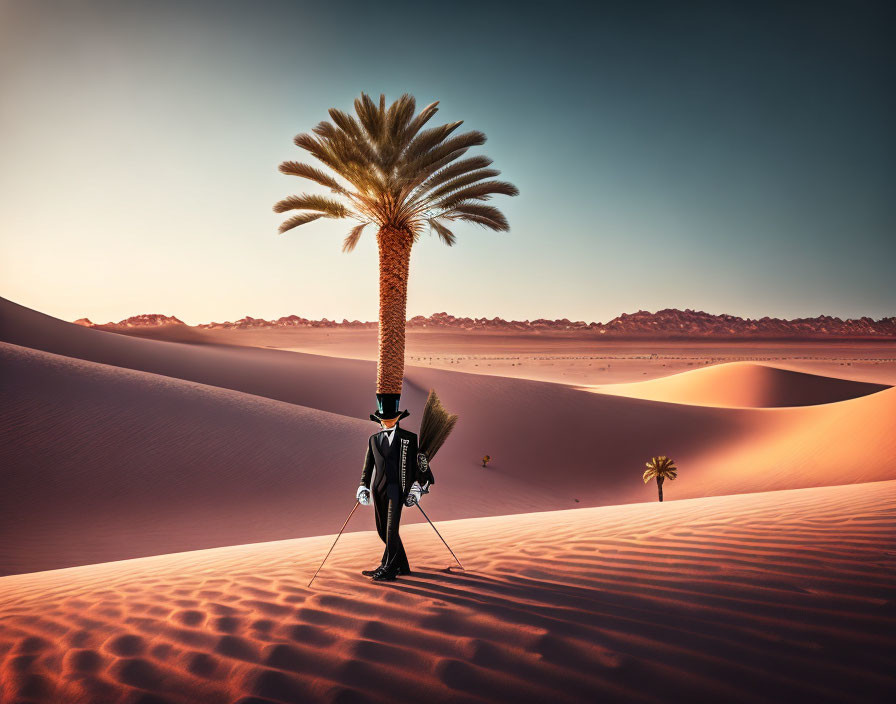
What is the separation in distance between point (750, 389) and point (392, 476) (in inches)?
1632

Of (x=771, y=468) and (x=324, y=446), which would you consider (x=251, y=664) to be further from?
(x=771, y=468)

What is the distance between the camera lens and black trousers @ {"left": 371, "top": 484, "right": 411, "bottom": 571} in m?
5.25

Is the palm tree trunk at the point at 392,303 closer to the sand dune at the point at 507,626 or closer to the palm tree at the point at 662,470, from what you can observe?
the sand dune at the point at 507,626

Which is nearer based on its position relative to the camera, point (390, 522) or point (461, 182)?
point (390, 522)

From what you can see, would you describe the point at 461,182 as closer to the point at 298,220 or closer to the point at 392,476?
the point at 298,220

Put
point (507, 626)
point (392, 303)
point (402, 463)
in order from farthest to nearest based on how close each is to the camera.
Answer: point (392, 303), point (402, 463), point (507, 626)

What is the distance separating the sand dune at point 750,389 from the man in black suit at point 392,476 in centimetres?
3384

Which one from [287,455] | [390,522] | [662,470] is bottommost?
[662,470]

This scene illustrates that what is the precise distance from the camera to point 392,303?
9.28 m

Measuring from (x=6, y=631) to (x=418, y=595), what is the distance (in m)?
3.38

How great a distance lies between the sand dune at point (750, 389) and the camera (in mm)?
37500

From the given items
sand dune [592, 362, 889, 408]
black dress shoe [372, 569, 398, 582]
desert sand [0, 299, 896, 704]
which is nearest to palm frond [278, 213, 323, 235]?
desert sand [0, 299, 896, 704]

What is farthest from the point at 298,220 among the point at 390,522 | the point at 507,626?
the point at 507,626

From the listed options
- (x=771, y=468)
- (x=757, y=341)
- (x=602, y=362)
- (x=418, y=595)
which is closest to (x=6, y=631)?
(x=418, y=595)
